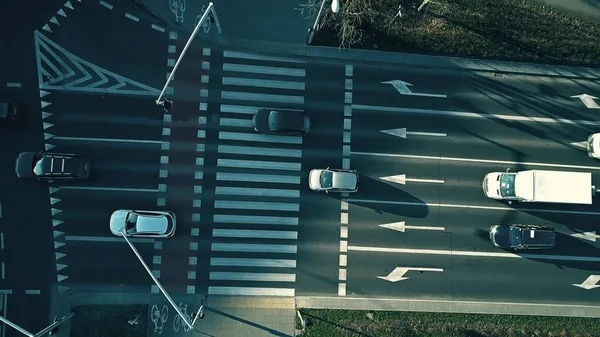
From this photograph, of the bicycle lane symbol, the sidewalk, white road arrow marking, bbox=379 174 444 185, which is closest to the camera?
the bicycle lane symbol

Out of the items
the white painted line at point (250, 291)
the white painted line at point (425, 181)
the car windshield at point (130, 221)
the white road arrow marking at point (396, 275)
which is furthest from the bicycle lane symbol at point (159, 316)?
the white painted line at point (425, 181)

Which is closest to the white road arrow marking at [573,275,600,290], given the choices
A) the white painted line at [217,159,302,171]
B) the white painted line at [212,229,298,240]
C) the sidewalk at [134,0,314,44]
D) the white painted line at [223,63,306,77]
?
the white painted line at [212,229,298,240]

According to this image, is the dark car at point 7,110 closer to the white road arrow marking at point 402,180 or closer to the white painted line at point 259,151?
the white painted line at point 259,151

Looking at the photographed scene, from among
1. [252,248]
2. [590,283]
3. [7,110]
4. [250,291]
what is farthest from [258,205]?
[590,283]

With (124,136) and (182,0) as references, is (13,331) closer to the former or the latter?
(124,136)

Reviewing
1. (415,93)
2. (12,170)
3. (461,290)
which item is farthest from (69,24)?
(461,290)

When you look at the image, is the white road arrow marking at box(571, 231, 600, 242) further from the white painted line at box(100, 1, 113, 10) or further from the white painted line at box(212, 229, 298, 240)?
the white painted line at box(100, 1, 113, 10)
